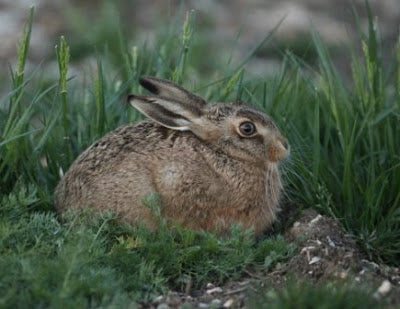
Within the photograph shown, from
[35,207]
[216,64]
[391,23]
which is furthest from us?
[391,23]

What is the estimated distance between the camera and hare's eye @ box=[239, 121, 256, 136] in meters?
6.12

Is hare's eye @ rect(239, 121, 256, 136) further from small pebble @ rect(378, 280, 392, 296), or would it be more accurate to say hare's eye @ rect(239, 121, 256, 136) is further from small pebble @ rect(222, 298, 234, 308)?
small pebble @ rect(378, 280, 392, 296)

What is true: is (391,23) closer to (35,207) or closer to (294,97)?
(294,97)

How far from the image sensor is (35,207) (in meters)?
6.14

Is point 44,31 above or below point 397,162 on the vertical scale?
below

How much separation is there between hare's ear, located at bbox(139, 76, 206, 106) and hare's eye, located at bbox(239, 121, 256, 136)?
0.36m

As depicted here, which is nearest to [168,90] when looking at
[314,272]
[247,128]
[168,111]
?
[168,111]

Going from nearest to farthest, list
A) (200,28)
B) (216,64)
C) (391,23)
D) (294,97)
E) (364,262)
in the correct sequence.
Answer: (364,262), (294,97), (216,64), (200,28), (391,23)

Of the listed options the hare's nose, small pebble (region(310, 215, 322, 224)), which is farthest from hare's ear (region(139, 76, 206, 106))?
small pebble (region(310, 215, 322, 224))

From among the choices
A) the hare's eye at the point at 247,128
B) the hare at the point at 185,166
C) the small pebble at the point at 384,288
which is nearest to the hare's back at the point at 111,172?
the hare at the point at 185,166

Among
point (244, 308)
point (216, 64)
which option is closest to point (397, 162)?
point (244, 308)

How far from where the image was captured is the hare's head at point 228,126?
6.07 metres

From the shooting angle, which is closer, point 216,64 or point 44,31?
point 216,64

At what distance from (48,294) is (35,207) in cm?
155
